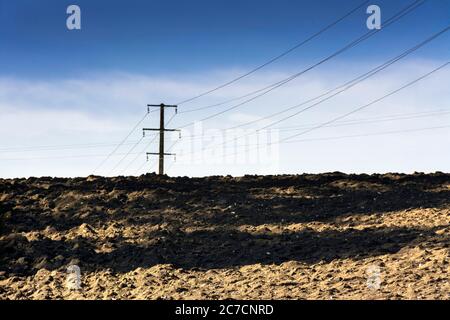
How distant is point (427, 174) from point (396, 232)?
6.71m

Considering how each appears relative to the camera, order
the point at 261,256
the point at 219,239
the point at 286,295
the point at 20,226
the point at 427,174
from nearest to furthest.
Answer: the point at 286,295 → the point at 261,256 → the point at 219,239 → the point at 20,226 → the point at 427,174

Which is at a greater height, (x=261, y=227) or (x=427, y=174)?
→ (x=427, y=174)

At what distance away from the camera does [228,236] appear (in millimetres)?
15766

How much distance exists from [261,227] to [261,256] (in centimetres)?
207

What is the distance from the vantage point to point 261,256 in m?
14.3

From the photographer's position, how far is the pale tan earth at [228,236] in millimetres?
12555

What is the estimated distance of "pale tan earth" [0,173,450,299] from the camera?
12.6 meters

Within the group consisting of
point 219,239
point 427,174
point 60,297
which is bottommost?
point 60,297

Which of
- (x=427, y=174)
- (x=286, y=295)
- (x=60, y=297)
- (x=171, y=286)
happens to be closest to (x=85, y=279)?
(x=60, y=297)

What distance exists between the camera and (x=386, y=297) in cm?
1096

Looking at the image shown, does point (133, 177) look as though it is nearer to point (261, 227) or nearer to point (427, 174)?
point (261, 227)
